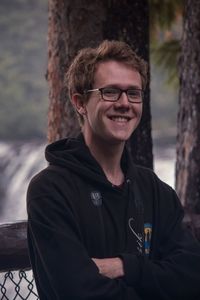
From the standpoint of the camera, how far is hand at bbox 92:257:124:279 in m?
2.55

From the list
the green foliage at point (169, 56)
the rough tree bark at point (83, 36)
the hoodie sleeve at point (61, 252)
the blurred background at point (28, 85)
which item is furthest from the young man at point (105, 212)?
the blurred background at point (28, 85)

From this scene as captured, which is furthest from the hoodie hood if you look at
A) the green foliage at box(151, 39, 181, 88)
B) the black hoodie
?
the green foliage at box(151, 39, 181, 88)

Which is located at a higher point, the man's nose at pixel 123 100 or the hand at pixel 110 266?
the man's nose at pixel 123 100

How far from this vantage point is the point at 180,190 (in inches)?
206

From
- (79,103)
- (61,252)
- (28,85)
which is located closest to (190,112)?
(79,103)

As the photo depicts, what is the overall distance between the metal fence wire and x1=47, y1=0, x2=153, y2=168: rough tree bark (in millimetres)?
1143

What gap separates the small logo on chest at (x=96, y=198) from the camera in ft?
8.65

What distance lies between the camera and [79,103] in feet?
9.23

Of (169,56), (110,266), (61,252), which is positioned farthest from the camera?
(169,56)

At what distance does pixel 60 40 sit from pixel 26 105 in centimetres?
2961

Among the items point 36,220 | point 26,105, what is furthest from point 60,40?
point 26,105

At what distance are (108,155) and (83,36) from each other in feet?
5.94

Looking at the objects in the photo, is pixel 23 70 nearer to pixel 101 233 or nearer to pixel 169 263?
pixel 169 263

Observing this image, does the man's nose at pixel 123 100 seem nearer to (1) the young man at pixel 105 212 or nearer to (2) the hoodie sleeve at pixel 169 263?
(1) the young man at pixel 105 212
